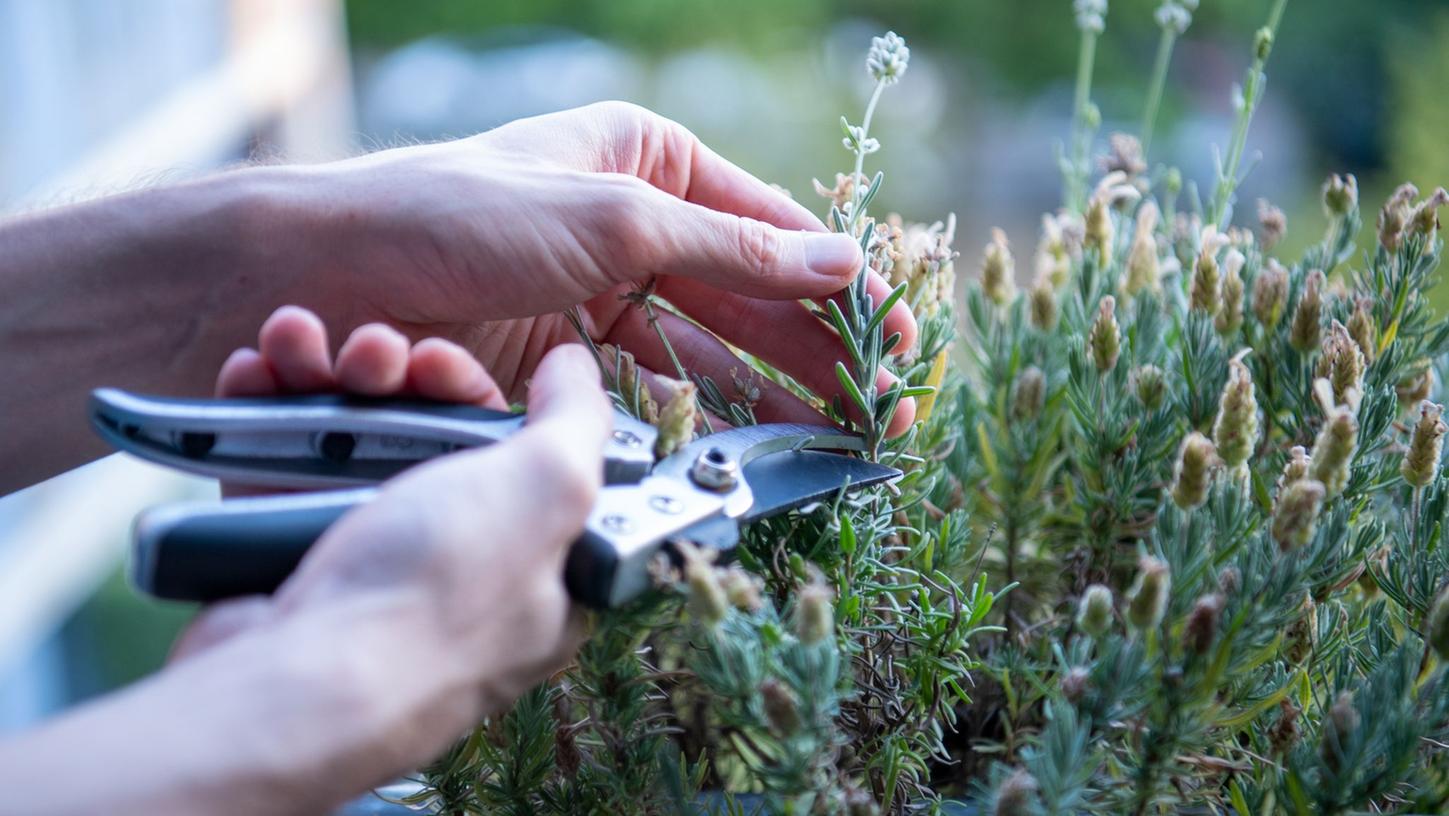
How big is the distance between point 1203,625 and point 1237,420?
0.14 m

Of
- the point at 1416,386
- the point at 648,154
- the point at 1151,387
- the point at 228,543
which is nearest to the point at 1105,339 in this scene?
the point at 1151,387

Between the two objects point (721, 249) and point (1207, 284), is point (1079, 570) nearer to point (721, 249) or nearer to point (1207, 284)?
point (1207, 284)

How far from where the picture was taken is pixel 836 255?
83cm

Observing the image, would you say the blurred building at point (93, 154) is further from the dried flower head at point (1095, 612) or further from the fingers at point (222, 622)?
the dried flower head at point (1095, 612)

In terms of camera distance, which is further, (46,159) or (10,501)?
(46,159)

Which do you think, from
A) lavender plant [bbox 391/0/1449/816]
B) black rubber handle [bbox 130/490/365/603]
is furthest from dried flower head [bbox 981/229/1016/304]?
black rubber handle [bbox 130/490/365/603]

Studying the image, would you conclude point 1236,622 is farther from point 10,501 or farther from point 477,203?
point 10,501

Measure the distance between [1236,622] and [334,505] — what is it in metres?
0.51

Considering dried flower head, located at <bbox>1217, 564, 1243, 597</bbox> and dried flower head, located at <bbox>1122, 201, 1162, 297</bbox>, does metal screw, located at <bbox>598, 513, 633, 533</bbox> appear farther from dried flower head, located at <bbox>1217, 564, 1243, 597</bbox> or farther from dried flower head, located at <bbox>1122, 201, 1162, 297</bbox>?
dried flower head, located at <bbox>1122, 201, 1162, 297</bbox>

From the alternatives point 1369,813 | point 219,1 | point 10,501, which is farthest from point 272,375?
point 219,1

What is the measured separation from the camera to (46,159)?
3551mm

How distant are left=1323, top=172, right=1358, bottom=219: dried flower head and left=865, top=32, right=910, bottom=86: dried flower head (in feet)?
1.23

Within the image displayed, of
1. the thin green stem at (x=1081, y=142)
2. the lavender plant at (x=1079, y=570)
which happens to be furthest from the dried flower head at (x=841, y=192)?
the thin green stem at (x=1081, y=142)

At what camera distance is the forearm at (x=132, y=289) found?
972 millimetres
